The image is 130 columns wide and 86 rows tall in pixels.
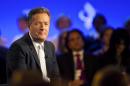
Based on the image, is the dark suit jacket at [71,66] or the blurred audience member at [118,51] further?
the blurred audience member at [118,51]

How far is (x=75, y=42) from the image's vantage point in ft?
12.6

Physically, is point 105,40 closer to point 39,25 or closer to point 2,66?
point 2,66

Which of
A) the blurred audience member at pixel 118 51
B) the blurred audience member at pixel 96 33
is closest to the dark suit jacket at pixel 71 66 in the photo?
the blurred audience member at pixel 118 51

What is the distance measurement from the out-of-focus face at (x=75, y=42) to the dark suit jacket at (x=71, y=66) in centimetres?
9

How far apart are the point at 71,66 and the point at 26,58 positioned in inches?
60.6

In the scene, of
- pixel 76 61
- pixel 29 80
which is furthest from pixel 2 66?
pixel 29 80

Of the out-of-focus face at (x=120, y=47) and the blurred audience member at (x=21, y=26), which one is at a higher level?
the blurred audience member at (x=21, y=26)

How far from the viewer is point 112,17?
15.1 ft

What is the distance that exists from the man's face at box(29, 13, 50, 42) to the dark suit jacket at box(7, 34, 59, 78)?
63mm

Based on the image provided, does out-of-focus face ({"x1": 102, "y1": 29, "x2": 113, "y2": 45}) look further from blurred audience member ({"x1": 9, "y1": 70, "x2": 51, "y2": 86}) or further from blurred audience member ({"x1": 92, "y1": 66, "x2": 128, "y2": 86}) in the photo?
blurred audience member ({"x1": 9, "y1": 70, "x2": 51, "y2": 86})

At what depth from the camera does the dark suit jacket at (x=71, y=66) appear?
383cm

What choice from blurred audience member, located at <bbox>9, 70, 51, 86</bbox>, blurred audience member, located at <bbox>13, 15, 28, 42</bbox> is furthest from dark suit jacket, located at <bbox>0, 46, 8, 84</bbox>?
blurred audience member, located at <bbox>9, 70, 51, 86</bbox>

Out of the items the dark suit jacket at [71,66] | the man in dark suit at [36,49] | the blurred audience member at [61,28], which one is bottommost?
the dark suit jacket at [71,66]

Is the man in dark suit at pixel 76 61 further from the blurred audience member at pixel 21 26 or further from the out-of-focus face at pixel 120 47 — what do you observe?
the blurred audience member at pixel 21 26
